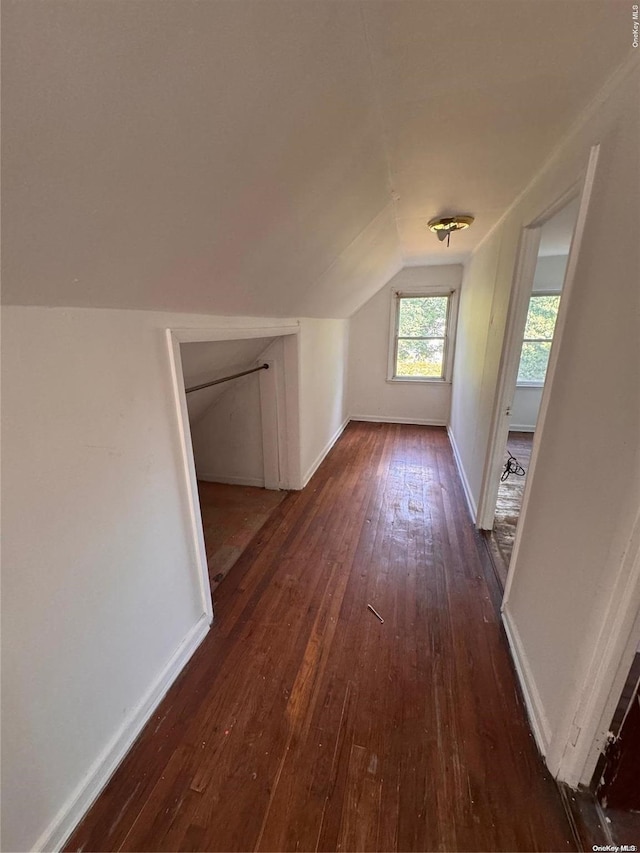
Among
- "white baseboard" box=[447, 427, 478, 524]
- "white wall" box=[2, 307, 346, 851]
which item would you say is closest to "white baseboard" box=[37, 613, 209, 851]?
"white wall" box=[2, 307, 346, 851]

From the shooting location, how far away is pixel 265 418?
2.94 metres

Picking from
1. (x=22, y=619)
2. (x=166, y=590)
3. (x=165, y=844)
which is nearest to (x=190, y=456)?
(x=166, y=590)

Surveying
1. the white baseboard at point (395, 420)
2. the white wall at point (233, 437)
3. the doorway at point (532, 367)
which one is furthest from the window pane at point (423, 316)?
the white wall at point (233, 437)

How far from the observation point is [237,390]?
292cm

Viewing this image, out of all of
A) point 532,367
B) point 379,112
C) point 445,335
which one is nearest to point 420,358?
point 445,335

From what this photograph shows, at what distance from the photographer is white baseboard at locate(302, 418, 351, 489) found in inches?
130

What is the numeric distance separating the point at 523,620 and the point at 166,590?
1.53 m

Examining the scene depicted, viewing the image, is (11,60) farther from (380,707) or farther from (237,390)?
(237,390)

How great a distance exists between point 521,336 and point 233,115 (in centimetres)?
191

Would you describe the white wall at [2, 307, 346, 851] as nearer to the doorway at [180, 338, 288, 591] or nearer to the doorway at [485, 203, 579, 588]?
the doorway at [180, 338, 288, 591]

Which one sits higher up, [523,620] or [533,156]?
[533,156]

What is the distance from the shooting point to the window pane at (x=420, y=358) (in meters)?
4.84

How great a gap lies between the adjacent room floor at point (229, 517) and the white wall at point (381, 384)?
8.40ft

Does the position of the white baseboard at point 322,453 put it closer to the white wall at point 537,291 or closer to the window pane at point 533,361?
the white wall at point 537,291
